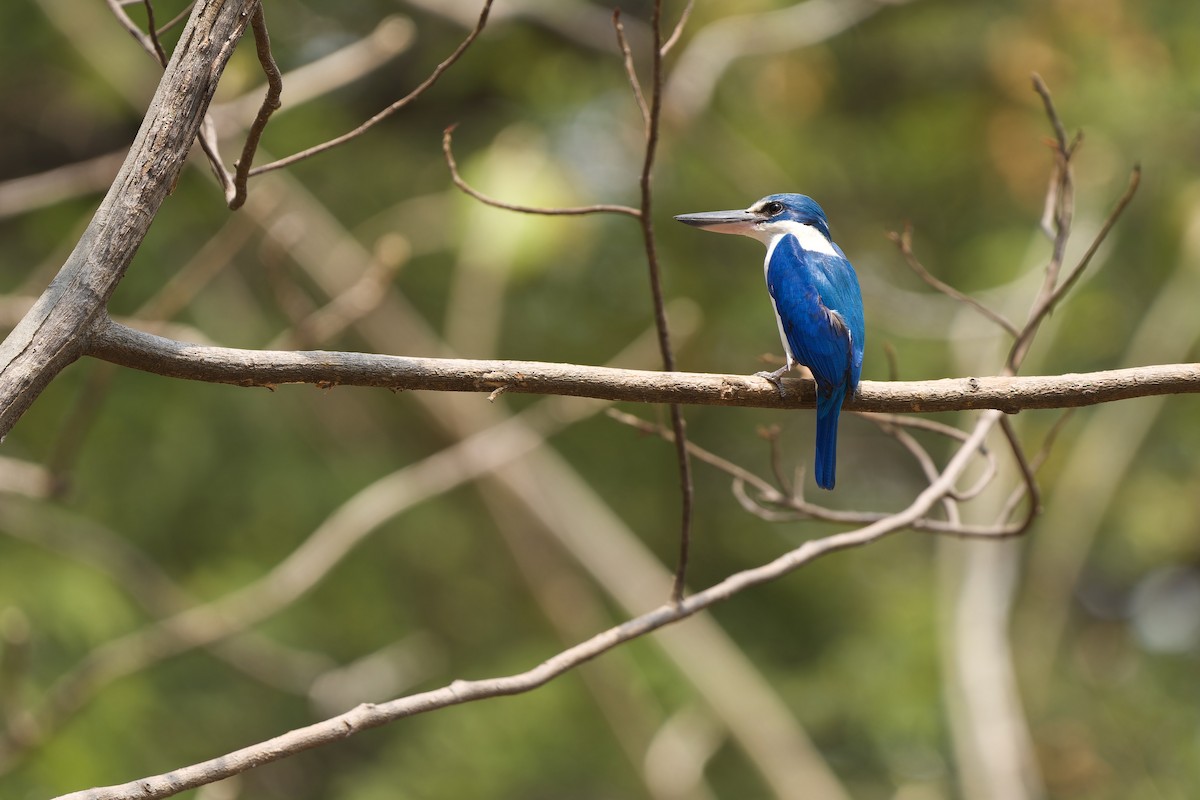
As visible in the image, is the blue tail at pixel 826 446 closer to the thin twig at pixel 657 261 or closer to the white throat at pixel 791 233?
the thin twig at pixel 657 261

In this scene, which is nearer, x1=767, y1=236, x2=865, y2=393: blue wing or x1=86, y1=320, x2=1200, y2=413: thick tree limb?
x1=86, y1=320, x2=1200, y2=413: thick tree limb

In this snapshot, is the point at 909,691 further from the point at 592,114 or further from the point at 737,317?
the point at 592,114

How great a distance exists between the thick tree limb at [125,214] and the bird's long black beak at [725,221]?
1.42 meters

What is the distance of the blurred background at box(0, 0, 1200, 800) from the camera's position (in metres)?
4.91

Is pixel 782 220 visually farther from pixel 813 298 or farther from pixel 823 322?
pixel 823 322

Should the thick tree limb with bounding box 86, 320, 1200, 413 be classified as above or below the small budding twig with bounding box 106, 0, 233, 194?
below

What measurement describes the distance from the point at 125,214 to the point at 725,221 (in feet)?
5.98

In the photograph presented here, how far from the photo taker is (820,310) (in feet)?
9.27

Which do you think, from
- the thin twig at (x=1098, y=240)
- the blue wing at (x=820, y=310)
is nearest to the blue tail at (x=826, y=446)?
the blue wing at (x=820, y=310)

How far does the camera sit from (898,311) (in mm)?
5695

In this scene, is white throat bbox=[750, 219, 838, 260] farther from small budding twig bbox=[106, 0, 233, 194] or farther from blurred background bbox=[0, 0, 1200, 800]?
small budding twig bbox=[106, 0, 233, 194]

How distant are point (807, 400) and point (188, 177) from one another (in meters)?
3.92

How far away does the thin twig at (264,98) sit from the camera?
167 centimetres

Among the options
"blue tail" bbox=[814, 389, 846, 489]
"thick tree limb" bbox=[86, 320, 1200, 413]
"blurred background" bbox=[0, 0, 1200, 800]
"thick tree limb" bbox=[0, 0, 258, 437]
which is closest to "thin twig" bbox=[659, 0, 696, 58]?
"thick tree limb" bbox=[86, 320, 1200, 413]
